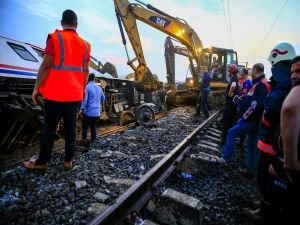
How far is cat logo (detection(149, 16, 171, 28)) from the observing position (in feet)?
37.7

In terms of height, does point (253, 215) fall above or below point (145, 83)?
below

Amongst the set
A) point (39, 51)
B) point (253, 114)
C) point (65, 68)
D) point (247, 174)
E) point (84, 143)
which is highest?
point (39, 51)

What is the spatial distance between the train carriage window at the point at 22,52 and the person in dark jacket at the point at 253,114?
213 inches

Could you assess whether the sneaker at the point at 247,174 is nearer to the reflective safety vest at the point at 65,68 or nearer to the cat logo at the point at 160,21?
the reflective safety vest at the point at 65,68

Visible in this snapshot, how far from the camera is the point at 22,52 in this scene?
6.38 meters

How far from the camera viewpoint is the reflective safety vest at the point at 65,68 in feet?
10.5

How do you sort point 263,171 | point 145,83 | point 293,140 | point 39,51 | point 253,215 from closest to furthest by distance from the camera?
1. point 293,140
2. point 263,171
3. point 253,215
4. point 39,51
5. point 145,83

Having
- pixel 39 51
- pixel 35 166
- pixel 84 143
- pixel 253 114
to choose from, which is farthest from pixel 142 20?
pixel 35 166

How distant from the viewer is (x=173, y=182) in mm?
3395

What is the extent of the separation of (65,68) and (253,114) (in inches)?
122

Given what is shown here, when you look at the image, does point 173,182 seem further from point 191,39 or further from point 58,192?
point 191,39

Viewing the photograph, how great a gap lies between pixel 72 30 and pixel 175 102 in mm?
12249

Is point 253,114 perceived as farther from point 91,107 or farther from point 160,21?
point 160,21

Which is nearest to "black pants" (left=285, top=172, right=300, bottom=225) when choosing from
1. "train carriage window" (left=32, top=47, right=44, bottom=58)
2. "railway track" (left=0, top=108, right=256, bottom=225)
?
"railway track" (left=0, top=108, right=256, bottom=225)
